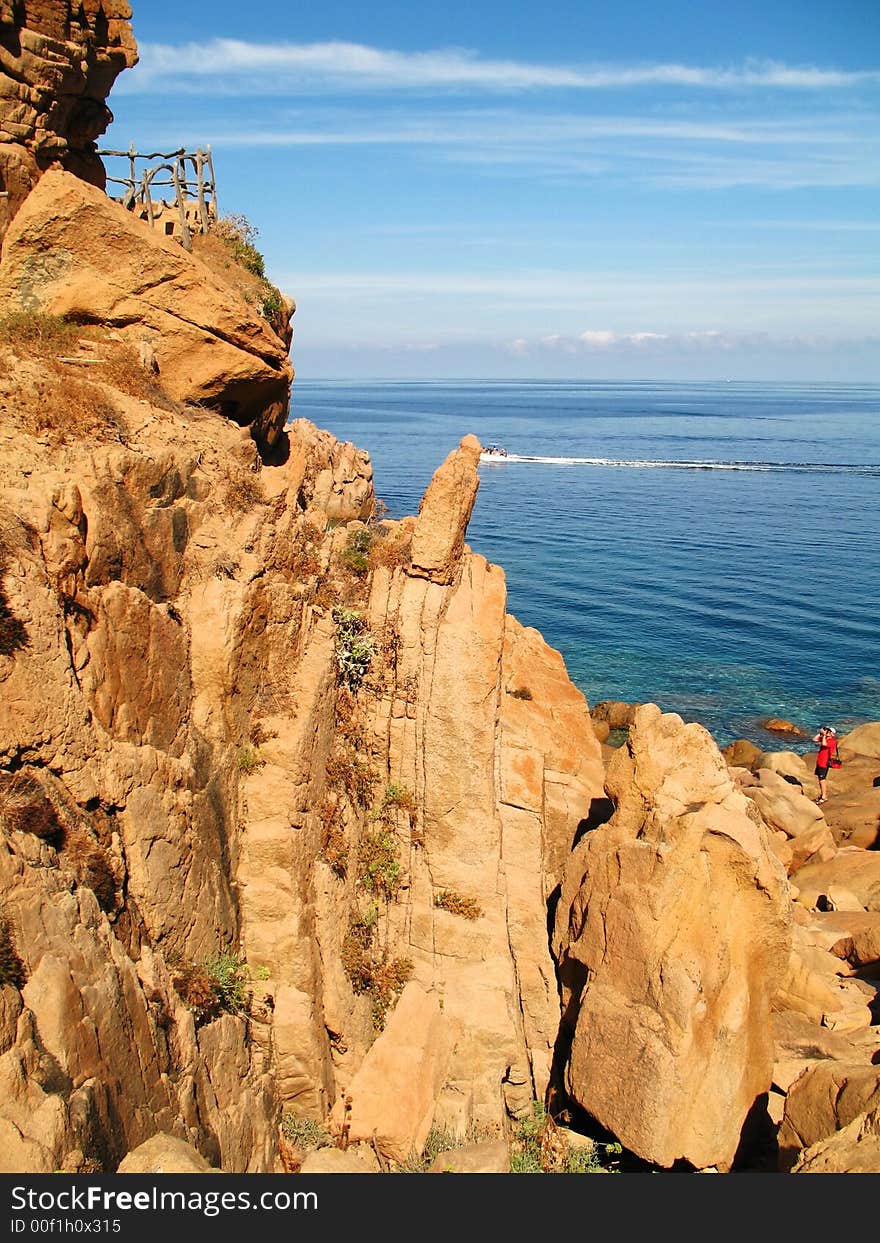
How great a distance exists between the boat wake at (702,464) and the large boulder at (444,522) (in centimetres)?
9919

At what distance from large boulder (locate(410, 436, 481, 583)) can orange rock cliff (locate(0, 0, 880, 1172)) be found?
0.07 m

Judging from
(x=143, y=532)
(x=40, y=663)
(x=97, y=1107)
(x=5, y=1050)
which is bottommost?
(x=97, y=1107)

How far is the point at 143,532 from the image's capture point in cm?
1262

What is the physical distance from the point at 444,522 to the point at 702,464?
360ft

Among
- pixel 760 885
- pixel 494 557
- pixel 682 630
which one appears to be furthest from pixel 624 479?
pixel 760 885

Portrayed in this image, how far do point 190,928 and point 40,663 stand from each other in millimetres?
3918

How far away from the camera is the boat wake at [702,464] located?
114 m

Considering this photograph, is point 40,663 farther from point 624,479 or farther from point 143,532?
point 624,479

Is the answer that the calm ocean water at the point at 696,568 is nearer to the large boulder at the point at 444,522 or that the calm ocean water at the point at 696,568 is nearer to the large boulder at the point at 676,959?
the large boulder at the point at 676,959

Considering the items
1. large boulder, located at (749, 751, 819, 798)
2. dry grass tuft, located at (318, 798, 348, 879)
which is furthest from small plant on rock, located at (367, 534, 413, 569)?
large boulder, located at (749, 751, 819, 798)

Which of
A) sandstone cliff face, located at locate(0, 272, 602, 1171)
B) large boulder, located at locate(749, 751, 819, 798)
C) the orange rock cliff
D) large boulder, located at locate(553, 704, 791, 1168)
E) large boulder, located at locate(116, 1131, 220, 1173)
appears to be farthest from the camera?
large boulder, located at locate(749, 751, 819, 798)

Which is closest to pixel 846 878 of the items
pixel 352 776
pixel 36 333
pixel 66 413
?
pixel 352 776

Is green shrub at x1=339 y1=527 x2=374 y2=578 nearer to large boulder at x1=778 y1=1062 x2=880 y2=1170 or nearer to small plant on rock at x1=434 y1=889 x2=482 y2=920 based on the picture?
small plant on rock at x1=434 y1=889 x2=482 y2=920

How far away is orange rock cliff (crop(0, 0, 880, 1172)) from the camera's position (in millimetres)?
10266
